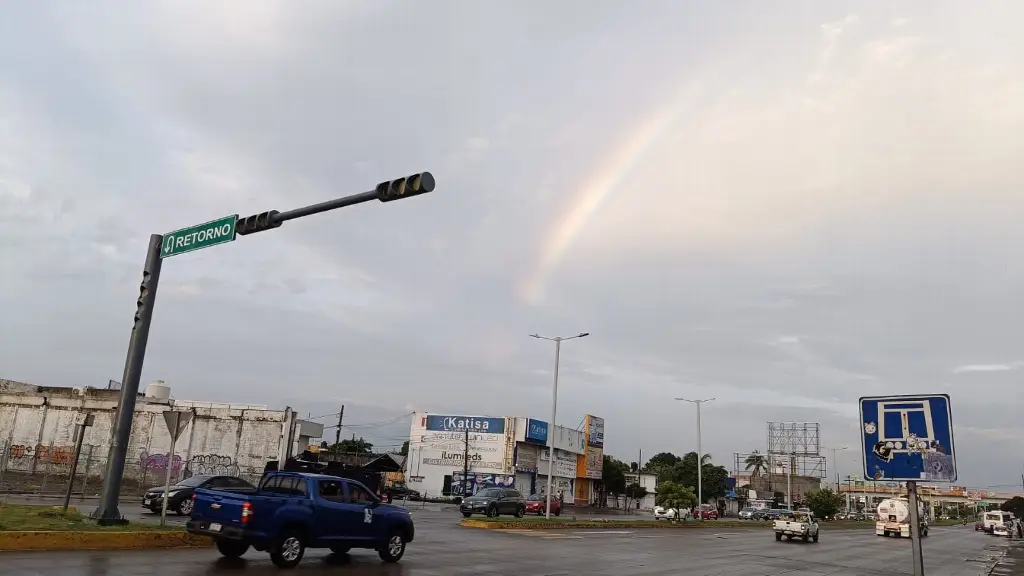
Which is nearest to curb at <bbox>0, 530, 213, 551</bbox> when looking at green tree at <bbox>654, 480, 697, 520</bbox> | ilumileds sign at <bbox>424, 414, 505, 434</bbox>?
green tree at <bbox>654, 480, 697, 520</bbox>

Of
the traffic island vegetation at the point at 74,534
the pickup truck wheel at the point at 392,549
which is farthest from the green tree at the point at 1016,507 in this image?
the traffic island vegetation at the point at 74,534

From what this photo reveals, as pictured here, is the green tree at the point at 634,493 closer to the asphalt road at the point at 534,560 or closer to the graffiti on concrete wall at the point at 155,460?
the graffiti on concrete wall at the point at 155,460

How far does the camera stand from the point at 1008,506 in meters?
162

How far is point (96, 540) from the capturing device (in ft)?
46.3

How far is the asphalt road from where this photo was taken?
1202 cm

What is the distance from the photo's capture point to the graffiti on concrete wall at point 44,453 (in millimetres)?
48375

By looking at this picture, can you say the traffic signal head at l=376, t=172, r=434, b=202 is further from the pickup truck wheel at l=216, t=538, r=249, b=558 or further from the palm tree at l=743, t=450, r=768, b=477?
the palm tree at l=743, t=450, r=768, b=477

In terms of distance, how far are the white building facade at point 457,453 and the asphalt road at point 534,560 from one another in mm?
33861

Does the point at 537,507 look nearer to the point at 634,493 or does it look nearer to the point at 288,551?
the point at 288,551

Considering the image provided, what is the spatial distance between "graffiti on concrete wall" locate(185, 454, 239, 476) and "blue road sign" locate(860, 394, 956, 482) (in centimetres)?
4786

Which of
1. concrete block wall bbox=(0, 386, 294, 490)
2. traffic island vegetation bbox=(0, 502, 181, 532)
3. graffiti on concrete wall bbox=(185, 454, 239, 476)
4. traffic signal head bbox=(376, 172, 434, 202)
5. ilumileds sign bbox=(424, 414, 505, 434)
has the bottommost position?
traffic island vegetation bbox=(0, 502, 181, 532)

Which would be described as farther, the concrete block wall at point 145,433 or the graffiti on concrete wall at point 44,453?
the concrete block wall at point 145,433

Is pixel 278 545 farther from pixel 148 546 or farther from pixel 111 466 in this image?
pixel 111 466

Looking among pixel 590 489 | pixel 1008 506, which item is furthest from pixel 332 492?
pixel 1008 506
